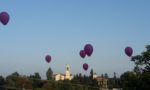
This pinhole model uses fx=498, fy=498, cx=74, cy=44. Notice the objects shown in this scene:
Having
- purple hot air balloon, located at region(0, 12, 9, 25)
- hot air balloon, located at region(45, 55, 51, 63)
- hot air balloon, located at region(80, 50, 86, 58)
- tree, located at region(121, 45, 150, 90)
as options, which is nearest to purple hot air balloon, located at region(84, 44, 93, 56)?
hot air balloon, located at region(80, 50, 86, 58)

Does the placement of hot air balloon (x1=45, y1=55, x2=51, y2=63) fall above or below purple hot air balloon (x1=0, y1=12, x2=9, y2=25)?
below

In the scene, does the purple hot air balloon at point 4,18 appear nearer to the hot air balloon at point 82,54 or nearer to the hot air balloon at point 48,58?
the hot air balloon at point 82,54

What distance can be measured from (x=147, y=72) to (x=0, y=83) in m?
16.3

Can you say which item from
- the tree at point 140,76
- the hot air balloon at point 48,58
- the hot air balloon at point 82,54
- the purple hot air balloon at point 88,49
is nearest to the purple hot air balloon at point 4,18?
the purple hot air balloon at point 88,49

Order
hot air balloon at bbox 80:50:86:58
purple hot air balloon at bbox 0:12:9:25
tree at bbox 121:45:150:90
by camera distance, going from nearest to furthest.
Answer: purple hot air balloon at bbox 0:12:9:25, hot air balloon at bbox 80:50:86:58, tree at bbox 121:45:150:90

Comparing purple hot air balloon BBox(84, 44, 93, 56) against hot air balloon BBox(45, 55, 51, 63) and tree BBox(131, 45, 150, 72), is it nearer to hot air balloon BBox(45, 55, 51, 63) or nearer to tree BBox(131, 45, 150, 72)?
hot air balloon BBox(45, 55, 51, 63)

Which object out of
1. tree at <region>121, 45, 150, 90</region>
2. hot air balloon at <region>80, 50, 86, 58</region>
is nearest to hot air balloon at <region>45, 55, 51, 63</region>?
hot air balloon at <region>80, 50, 86, 58</region>

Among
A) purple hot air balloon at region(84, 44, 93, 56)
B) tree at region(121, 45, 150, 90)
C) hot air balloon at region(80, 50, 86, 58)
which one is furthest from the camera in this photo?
tree at region(121, 45, 150, 90)

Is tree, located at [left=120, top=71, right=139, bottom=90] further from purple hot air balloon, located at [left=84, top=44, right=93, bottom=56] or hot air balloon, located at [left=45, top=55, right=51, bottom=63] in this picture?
purple hot air balloon, located at [left=84, top=44, right=93, bottom=56]

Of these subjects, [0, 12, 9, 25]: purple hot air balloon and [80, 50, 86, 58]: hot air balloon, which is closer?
[0, 12, 9, 25]: purple hot air balloon

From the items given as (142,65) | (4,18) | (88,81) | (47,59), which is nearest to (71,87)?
(88,81)

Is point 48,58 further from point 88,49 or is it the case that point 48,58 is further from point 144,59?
point 144,59

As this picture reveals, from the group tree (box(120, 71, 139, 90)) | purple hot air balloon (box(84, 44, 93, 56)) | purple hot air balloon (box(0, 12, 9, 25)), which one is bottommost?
purple hot air balloon (box(84, 44, 93, 56))

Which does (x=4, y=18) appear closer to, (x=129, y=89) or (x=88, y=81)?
(x=129, y=89)
